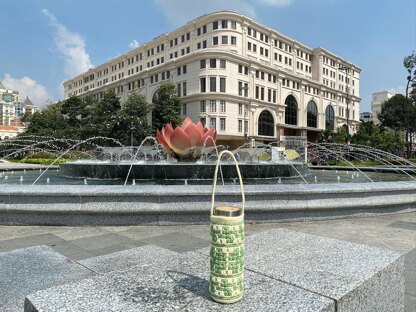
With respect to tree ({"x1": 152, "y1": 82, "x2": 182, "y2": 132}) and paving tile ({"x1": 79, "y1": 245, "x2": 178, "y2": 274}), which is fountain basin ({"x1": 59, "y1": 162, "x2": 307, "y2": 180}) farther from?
tree ({"x1": 152, "y1": 82, "x2": 182, "y2": 132})

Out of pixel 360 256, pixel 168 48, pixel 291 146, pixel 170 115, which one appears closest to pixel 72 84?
pixel 168 48

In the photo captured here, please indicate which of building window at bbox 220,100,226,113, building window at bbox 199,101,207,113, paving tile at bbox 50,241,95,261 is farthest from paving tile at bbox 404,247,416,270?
building window at bbox 199,101,207,113

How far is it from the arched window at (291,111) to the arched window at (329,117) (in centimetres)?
1347

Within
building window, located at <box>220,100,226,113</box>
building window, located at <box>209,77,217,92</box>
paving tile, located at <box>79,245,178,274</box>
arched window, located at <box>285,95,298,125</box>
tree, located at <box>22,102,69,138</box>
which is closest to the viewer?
paving tile, located at <box>79,245,178,274</box>

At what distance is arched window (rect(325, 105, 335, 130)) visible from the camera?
283ft

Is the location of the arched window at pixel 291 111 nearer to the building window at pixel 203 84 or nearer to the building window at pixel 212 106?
the building window at pixel 212 106

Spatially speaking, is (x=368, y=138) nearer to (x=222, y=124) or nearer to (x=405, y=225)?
(x=222, y=124)

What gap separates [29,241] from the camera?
548 cm

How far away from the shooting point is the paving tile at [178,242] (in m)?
5.21

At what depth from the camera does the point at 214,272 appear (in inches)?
85.6

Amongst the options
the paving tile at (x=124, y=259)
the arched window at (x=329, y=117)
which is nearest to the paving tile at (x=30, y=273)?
the paving tile at (x=124, y=259)

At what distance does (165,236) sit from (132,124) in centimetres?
5044

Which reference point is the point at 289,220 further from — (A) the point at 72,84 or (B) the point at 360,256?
(A) the point at 72,84

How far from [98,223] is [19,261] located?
278cm
